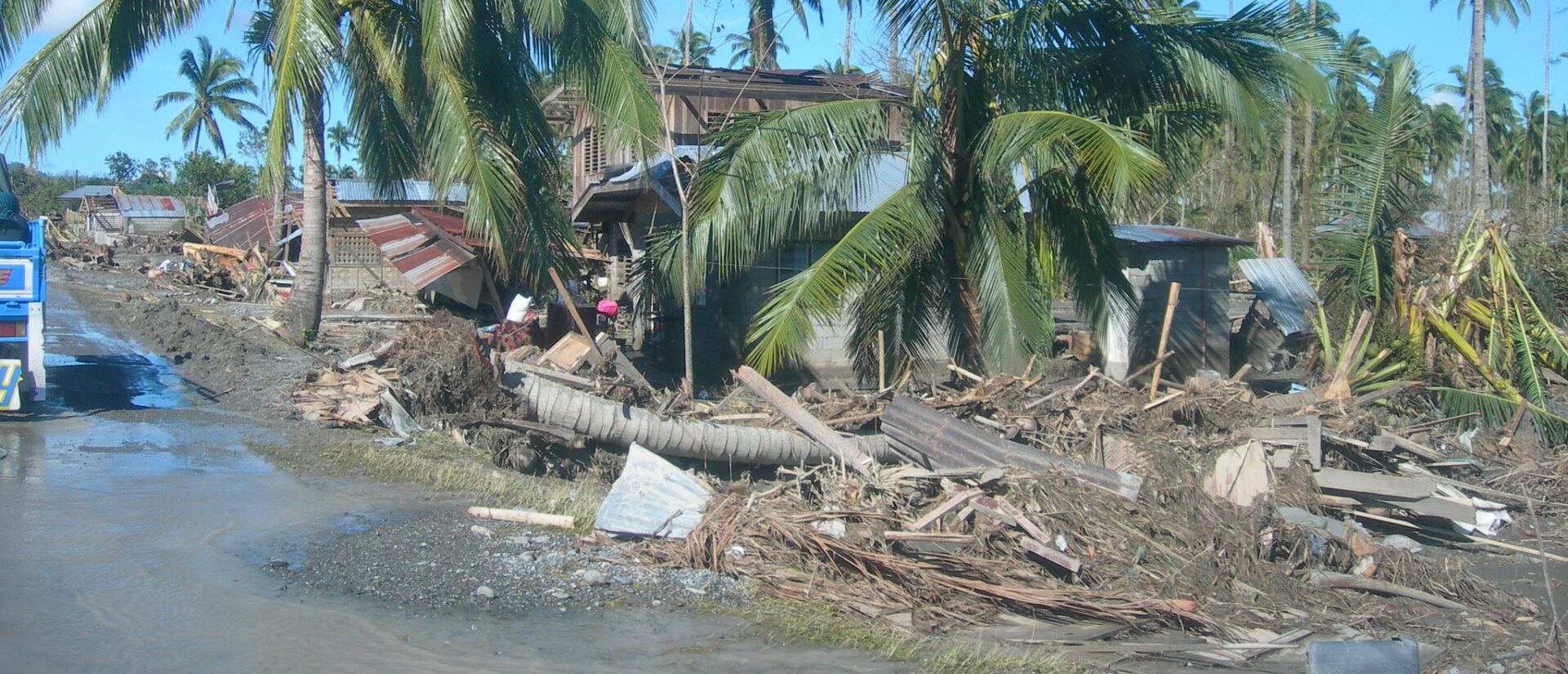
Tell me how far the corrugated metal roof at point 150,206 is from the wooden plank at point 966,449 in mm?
41421

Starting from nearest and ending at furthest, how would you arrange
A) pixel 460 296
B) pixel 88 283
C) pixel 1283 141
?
pixel 460 296
pixel 88 283
pixel 1283 141

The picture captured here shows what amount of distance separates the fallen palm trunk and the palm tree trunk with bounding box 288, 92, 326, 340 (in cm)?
424

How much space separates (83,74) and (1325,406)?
13089 mm

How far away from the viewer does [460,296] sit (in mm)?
18391

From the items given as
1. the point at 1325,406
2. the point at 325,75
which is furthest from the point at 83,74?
the point at 1325,406

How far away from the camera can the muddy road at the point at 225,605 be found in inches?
180

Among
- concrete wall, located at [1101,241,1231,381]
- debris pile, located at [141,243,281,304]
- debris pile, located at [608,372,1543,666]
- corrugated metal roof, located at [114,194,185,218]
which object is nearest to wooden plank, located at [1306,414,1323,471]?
debris pile, located at [608,372,1543,666]

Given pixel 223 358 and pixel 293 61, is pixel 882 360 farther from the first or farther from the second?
pixel 223 358

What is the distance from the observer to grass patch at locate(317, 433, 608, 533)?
784 cm

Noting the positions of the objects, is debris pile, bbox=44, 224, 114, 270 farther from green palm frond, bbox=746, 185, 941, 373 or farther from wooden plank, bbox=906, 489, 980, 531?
wooden plank, bbox=906, 489, 980, 531

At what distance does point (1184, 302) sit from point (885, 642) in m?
11.3

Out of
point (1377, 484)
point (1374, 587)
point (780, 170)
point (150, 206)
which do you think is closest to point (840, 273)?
point (780, 170)

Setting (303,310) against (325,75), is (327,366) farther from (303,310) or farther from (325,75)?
(325,75)

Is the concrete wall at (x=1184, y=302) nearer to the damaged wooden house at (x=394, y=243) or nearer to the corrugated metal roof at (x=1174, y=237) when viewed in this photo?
the corrugated metal roof at (x=1174, y=237)
